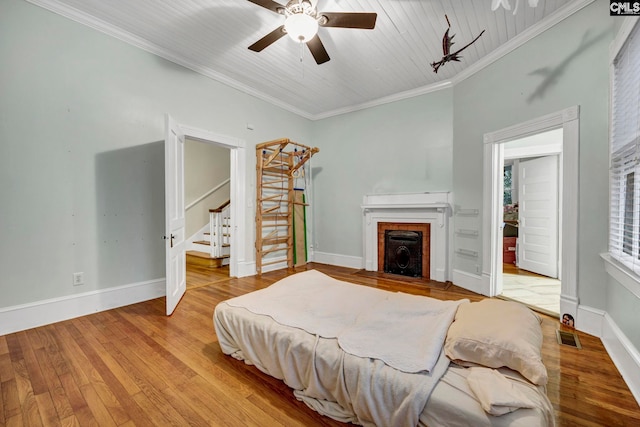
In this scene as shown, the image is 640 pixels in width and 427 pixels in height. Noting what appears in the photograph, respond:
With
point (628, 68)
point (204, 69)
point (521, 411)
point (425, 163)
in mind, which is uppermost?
point (204, 69)

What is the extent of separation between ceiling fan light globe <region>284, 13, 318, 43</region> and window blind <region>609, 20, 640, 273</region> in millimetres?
2235

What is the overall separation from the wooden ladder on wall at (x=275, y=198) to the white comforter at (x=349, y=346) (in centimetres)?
246

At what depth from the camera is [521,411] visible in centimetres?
99

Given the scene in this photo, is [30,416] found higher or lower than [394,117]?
lower

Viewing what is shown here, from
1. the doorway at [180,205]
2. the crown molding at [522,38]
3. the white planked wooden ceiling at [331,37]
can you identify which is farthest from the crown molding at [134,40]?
the crown molding at [522,38]

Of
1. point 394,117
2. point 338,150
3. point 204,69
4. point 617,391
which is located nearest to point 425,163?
point 394,117

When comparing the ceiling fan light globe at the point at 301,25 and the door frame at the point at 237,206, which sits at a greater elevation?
the ceiling fan light globe at the point at 301,25

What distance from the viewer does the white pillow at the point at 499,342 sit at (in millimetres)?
1161

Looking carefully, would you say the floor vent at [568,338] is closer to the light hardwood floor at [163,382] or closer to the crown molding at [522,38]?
the light hardwood floor at [163,382]

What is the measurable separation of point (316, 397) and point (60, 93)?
3502 millimetres

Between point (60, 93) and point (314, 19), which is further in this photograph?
point (60, 93)

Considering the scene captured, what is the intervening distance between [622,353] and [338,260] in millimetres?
3747

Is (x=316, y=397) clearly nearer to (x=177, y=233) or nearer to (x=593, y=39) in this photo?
(x=177, y=233)

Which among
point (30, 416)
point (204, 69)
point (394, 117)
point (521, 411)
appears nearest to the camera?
point (521, 411)
